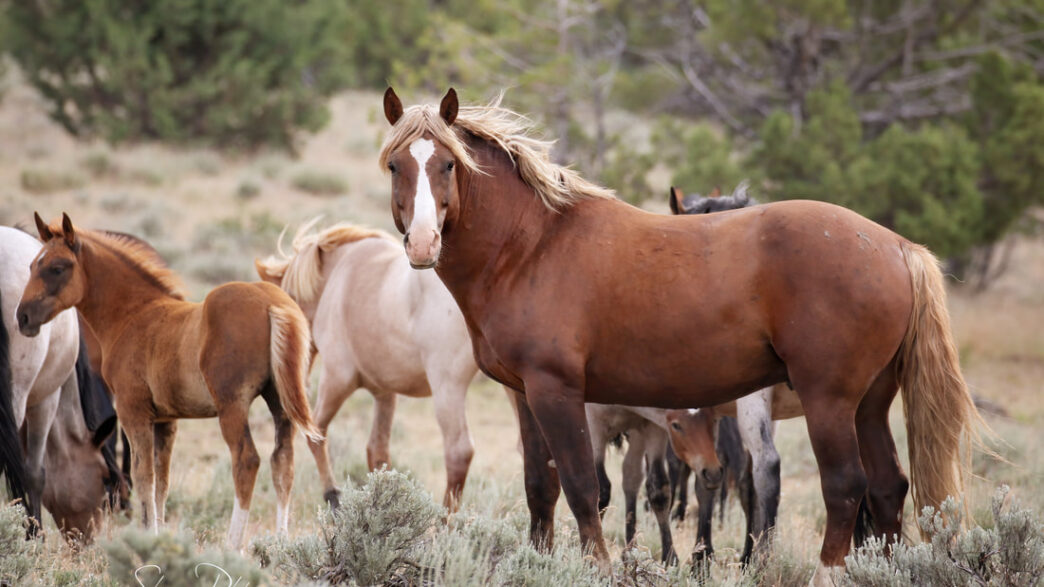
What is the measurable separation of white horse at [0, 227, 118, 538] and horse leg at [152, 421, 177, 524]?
A: 0.28 metres

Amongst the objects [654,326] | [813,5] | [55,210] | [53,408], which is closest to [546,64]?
[813,5]

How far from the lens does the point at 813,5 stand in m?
13.1

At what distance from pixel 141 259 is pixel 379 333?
158 centimetres

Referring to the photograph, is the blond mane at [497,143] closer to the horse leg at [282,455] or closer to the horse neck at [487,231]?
the horse neck at [487,231]

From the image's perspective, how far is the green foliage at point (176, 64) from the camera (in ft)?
61.4

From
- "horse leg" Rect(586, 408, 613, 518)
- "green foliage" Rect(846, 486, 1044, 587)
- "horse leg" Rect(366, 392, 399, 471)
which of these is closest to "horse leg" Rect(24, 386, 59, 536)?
"horse leg" Rect(366, 392, 399, 471)

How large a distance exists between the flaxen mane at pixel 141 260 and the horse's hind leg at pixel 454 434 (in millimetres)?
1670

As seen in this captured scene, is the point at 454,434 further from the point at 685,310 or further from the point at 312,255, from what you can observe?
the point at 685,310

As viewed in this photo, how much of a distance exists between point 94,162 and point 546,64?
8.80m

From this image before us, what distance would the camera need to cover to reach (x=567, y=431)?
401 centimetres

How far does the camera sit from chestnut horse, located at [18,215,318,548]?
5.03 meters

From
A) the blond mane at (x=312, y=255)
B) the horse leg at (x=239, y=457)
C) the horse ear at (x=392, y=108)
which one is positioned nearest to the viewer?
the horse ear at (x=392, y=108)

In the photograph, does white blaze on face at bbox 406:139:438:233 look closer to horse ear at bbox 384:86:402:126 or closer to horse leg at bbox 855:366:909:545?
horse ear at bbox 384:86:402:126

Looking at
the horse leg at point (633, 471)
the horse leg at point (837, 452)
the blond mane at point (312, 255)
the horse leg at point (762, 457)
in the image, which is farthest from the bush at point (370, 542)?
the blond mane at point (312, 255)
